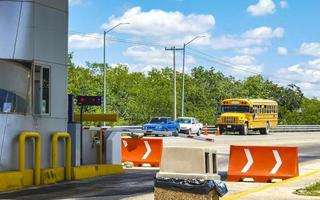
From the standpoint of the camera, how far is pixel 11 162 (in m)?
14.8

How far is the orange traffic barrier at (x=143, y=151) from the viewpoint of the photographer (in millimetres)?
21672

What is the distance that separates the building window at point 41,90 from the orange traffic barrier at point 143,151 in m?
6.38

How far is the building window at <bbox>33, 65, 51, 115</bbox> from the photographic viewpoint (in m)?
15.6

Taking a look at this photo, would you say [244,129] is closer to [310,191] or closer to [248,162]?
[248,162]

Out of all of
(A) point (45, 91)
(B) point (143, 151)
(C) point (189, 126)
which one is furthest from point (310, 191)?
(C) point (189, 126)

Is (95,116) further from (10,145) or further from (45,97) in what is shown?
(10,145)

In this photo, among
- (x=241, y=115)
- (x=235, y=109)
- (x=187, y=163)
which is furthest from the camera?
(x=235, y=109)

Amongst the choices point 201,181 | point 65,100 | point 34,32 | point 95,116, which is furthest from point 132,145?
point 201,181

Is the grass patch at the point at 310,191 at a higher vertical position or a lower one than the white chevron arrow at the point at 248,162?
lower

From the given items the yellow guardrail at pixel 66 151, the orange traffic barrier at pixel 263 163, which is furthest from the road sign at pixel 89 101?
the orange traffic barrier at pixel 263 163

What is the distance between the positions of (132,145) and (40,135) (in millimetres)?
6880

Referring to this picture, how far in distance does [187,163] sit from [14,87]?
6.71 metres

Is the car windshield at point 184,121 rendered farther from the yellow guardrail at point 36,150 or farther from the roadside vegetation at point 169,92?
the yellow guardrail at point 36,150

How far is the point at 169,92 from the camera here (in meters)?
86.4
